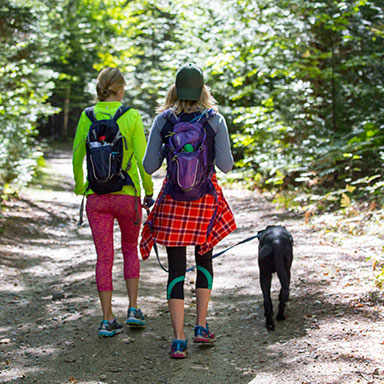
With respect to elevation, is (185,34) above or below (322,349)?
above

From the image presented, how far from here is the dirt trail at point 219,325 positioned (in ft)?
12.7

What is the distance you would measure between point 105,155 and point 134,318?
149 centimetres

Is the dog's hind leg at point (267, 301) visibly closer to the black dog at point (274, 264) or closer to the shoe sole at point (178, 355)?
the black dog at point (274, 264)

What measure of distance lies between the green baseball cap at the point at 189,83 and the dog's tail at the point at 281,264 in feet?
5.00

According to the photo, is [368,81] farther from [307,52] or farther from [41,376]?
[41,376]

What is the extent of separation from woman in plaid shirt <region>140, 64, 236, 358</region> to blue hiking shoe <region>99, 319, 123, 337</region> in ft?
2.43

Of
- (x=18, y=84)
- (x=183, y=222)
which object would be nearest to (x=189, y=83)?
(x=183, y=222)

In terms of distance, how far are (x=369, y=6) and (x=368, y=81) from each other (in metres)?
1.40

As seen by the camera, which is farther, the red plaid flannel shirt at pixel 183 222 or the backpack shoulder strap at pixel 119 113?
the backpack shoulder strap at pixel 119 113

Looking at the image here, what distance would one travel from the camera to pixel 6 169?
39.5 feet

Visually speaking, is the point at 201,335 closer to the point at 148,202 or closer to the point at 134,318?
the point at 134,318

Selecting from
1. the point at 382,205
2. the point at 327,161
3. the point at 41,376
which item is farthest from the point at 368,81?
the point at 41,376

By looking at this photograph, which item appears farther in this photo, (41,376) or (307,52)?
(307,52)

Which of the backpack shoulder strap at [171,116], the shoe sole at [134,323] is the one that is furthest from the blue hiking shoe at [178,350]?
the backpack shoulder strap at [171,116]
